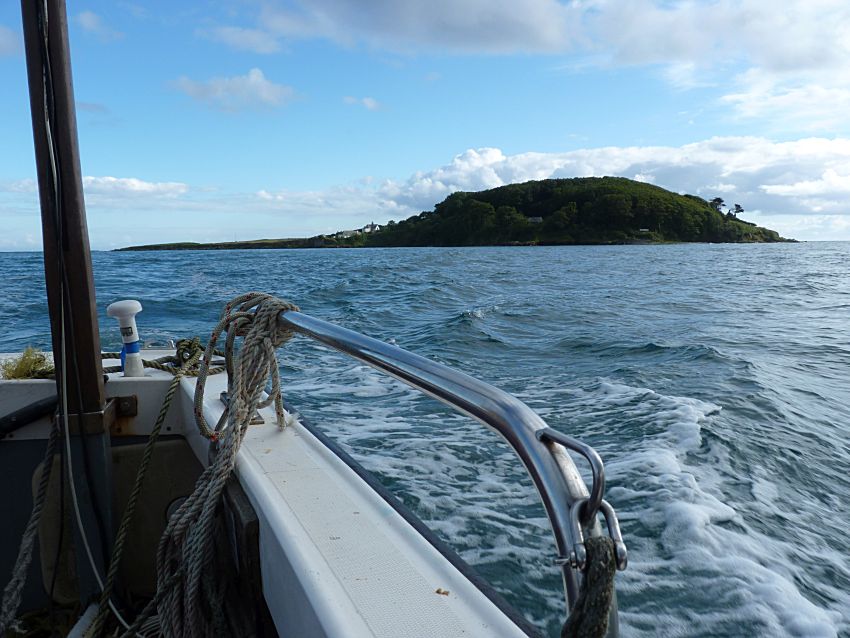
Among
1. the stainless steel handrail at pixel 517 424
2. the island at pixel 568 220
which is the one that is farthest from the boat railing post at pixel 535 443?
the island at pixel 568 220

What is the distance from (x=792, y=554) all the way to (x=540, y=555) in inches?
46.7

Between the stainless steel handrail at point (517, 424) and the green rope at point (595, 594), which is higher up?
→ the stainless steel handrail at point (517, 424)

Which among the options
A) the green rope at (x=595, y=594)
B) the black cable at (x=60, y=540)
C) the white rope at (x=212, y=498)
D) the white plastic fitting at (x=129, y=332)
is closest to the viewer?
the green rope at (x=595, y=594)

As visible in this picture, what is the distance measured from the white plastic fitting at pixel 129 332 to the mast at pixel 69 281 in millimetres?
195

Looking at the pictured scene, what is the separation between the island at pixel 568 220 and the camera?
87.9 metres

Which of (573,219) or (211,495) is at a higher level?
(573,219)

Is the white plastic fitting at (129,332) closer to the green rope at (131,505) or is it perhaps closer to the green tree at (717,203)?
the green rope at (131,505)

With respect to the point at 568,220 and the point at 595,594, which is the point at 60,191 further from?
the point at 568,220

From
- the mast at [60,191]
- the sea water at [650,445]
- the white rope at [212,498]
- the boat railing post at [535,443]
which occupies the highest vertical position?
the mast at [60,191]

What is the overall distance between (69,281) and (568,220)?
9141 cm

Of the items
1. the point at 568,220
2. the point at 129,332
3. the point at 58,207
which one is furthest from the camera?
the point at 568,220

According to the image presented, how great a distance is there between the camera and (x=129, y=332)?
2.21 meters

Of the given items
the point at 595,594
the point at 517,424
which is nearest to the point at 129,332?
the point at 517,424

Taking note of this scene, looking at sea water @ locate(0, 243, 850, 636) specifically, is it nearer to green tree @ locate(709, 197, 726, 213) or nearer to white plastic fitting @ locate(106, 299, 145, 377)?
white plastic fitting @ locate(106, 299, 145, 377)
